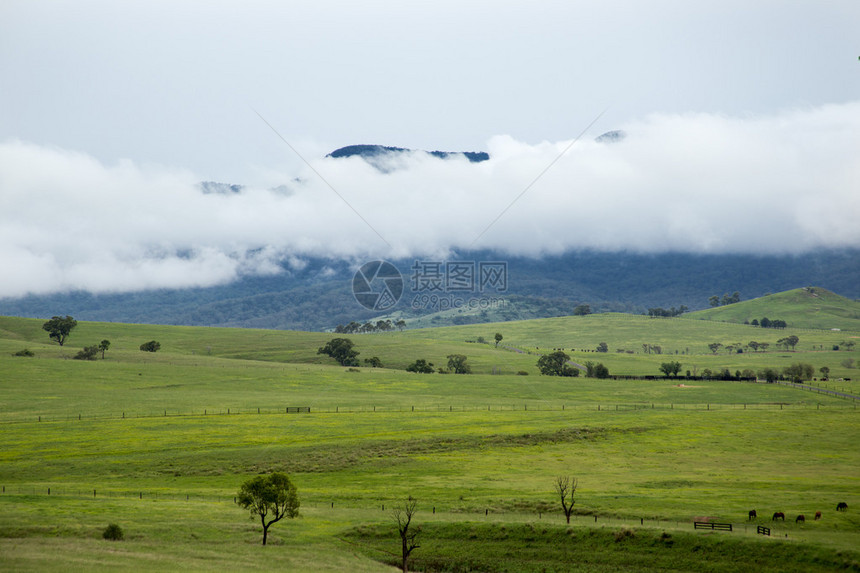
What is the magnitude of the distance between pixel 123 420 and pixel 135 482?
123ft

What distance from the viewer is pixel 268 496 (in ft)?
202

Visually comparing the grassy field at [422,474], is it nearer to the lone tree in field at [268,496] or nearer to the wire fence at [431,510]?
the wire fence at [431,510]

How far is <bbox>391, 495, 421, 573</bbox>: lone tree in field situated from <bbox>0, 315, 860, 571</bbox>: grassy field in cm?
118

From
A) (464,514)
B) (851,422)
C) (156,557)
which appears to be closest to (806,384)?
(851,422)

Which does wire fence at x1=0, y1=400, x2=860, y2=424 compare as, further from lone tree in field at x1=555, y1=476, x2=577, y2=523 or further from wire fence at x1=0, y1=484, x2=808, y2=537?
lone tree in field at x1=555, y1=476, x2=577, y2=523

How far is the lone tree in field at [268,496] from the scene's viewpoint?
61.8 meters

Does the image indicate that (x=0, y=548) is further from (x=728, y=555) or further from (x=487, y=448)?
(x=487, y=448)

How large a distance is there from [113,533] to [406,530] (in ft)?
77.5

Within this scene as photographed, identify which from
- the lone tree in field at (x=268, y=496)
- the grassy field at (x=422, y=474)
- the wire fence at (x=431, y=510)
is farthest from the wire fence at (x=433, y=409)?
the lone tree in field at (x=268, y=496)

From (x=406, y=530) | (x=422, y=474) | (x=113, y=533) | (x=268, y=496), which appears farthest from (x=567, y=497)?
(x=113, y=533)

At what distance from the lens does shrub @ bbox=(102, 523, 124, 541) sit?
56344 millimetres

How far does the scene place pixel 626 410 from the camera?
137 metres

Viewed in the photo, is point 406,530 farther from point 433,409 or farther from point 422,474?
point 433,409

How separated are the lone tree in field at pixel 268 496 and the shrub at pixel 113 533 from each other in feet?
32.4
